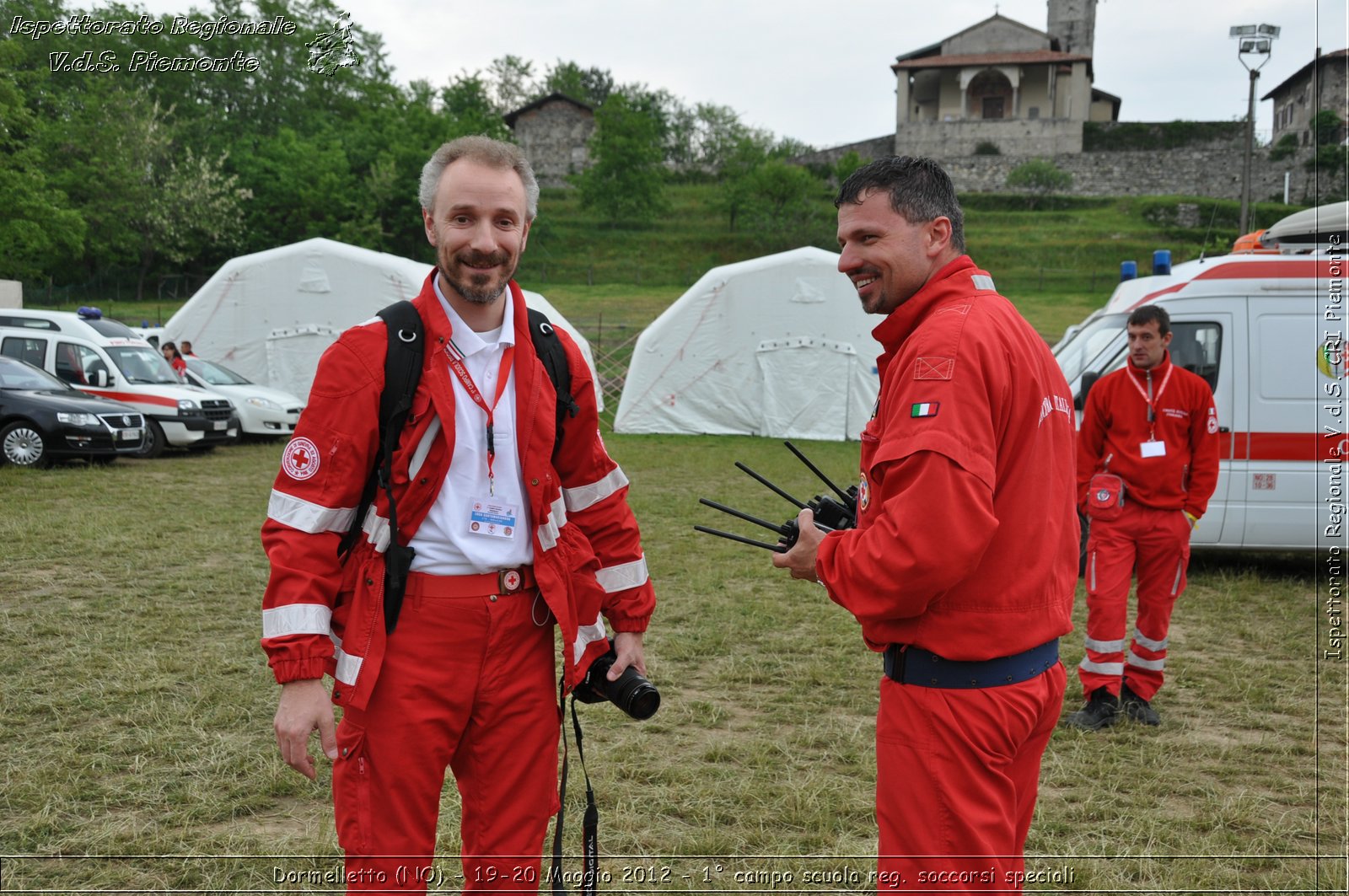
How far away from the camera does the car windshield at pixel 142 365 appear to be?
15336 mm

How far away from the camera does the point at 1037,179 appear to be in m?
57.6

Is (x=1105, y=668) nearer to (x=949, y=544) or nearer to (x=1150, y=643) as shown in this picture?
(x=1150, y=643)

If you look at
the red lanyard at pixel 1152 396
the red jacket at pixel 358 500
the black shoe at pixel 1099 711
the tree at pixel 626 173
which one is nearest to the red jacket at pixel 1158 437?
the red lanyard at pixel 1152 396

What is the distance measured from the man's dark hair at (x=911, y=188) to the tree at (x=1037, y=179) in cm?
5925

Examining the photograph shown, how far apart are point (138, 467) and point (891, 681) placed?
14.1 meters

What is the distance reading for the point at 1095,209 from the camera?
54188mm

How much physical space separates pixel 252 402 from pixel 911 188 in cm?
1658

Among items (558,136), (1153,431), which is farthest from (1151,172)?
(1153,431)

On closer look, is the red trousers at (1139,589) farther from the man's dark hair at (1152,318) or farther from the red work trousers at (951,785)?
the red work trousers at (951,785)

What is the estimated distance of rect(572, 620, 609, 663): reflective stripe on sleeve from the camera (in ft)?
8.68

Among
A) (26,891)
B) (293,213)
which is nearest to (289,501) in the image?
(26,891)

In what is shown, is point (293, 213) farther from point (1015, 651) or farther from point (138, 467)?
point (1015, 651)

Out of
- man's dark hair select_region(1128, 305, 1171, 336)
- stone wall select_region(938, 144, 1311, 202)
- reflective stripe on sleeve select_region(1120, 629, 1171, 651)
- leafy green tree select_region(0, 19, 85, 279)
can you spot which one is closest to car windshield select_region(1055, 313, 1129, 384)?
man's dark hair select_region(1128, 305, 1171, 336)

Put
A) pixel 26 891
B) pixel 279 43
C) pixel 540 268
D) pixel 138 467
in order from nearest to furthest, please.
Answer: pixel 26 891 → pixel 138 467 → pixel 540 268 → pixel 279 43
